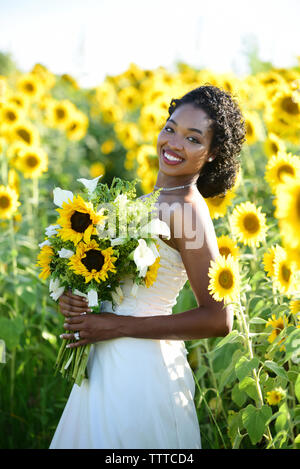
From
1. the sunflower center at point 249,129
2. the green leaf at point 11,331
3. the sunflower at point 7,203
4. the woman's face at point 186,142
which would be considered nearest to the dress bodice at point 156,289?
the woman's face at point 186,142

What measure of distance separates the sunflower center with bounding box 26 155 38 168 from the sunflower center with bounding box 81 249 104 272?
256cm

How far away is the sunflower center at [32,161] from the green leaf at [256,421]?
2862 millimetres

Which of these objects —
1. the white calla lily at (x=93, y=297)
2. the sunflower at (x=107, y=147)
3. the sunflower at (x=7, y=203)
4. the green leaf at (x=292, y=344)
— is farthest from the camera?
the sunflower at (x=107, y=147)

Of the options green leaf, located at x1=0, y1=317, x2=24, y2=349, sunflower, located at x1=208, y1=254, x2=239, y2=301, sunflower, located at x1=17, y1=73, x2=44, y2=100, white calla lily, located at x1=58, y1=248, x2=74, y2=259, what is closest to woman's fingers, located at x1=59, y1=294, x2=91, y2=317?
white calla lily, located at x1=58, y1=248, x2=74, y2=259

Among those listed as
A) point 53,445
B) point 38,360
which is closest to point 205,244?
point 53,445

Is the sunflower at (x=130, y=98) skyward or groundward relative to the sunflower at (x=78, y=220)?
skyward

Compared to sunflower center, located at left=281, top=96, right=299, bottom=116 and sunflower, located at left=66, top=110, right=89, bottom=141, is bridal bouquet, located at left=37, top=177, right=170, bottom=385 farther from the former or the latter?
sunflower, located at left=66, top=110, right=89, bottom=141

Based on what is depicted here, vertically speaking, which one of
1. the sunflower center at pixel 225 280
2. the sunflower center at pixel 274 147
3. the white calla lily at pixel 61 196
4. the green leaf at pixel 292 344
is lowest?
the green leaf at pixel 292 344

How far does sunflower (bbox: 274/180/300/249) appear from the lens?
48.3 inches

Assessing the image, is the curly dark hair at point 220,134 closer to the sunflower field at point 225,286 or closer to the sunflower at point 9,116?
the sunflower field at point 225,286

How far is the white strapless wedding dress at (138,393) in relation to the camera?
6.24 feet

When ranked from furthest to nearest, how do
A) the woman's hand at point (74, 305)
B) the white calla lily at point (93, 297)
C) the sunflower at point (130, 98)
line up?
the sunflower at point (130, 98), the woman's hand at point (74, 305), the white calla lily at point (93, 297)

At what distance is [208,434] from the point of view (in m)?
2.78

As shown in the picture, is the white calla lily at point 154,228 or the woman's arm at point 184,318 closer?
the white calla lily at point 154,228
